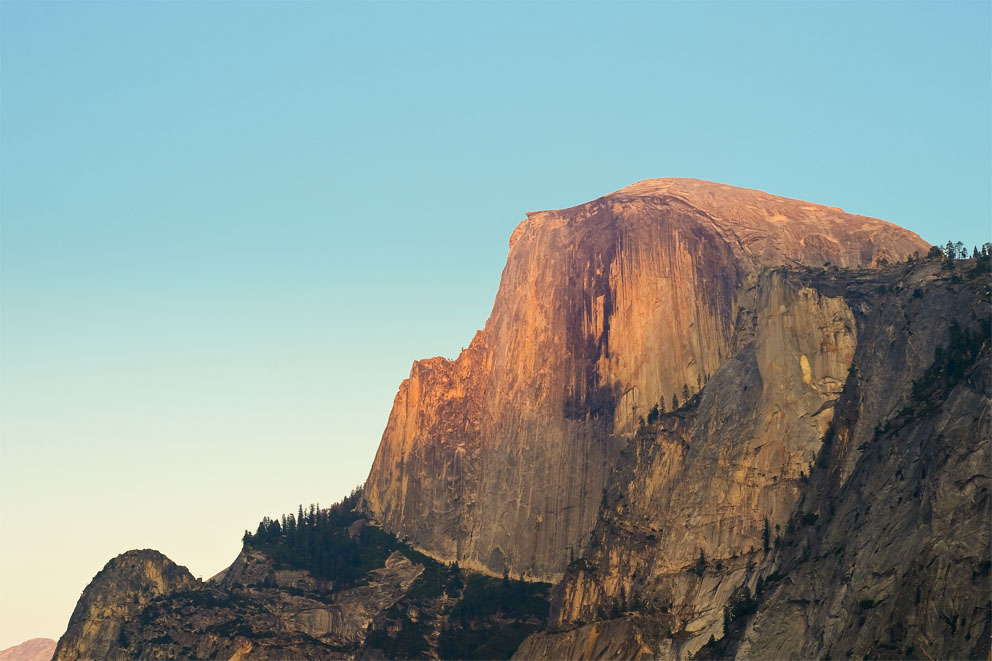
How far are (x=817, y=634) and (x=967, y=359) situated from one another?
126 ft

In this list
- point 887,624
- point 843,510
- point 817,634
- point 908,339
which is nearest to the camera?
point 887,624

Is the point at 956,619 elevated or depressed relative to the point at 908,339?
depressed

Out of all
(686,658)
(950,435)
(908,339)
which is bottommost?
(686,658)

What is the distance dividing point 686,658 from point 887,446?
137 ft

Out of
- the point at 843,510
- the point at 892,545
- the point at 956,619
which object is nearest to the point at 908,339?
the point at 843,510

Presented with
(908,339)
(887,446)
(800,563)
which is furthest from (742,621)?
(908,339)

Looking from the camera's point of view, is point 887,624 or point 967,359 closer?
point 887,624

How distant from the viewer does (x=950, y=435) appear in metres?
160

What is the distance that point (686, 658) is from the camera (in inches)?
7717

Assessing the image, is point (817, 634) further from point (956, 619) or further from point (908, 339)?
point (908, 339)

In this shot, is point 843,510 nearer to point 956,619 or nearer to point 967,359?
point 967,359

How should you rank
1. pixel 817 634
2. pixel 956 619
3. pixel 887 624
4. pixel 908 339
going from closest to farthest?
pixel 956 619
pixel 887 624
pixel 817 634
pixel 908 339

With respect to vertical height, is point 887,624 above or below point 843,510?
below

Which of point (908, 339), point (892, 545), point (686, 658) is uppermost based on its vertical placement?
point (908, 339)
